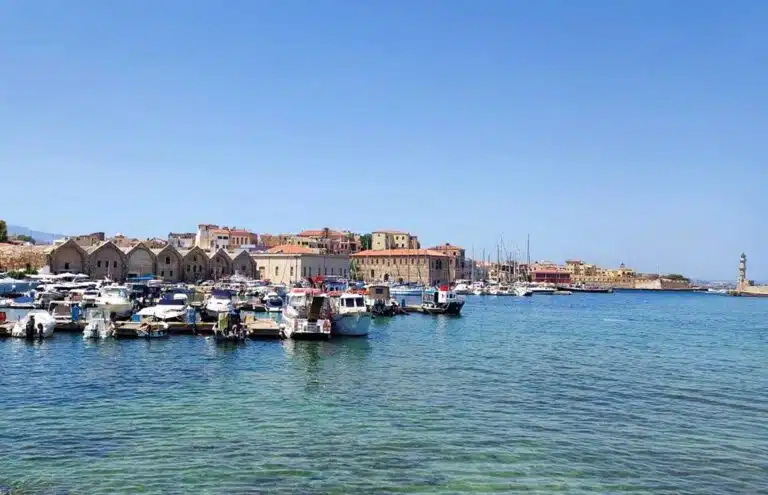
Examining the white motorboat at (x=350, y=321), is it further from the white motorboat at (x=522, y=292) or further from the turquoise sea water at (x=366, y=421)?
the white motorboat at (x=522, y=292)

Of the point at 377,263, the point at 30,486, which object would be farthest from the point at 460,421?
the point at 377,263

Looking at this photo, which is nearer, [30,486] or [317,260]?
[30,486]

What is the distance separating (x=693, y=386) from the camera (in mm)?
25266

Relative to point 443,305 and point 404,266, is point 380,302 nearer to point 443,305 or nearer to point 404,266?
point 443,305

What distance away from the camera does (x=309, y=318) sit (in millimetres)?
36125

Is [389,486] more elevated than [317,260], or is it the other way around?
[317,260]

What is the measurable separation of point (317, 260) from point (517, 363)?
86.7 metres

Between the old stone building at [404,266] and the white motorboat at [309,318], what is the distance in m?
101

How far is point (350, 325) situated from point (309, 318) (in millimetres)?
2741

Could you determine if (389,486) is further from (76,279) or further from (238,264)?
(238,264)

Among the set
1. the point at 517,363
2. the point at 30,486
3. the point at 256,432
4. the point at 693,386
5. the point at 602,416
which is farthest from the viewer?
the point at 517,363

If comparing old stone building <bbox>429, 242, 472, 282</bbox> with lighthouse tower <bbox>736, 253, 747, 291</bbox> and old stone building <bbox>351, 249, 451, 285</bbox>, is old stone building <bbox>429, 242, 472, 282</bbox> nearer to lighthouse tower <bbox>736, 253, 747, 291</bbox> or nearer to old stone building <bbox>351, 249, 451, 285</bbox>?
old stone building <bbox>351, 249, 451, 285</bbox>

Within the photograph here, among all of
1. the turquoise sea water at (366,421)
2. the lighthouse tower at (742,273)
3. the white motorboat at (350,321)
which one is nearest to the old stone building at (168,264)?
the white motorboat at (350,321)

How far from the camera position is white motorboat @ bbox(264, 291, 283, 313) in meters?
59.9
